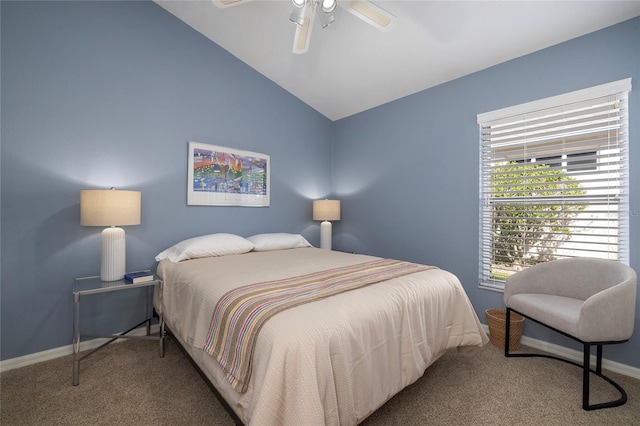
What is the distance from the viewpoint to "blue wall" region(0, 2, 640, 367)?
203 cm

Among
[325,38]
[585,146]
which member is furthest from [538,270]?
[325,38]

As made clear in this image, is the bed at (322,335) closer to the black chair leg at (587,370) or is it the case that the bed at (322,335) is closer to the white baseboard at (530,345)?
the black chair leg at (587,370)

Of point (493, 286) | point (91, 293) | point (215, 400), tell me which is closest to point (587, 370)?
point (493, 286)

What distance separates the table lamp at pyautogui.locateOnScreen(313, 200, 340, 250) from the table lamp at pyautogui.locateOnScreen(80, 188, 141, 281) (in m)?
2.13

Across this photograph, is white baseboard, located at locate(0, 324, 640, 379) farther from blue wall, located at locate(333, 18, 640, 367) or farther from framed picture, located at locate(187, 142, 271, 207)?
framed picture, located at locate(187, 142, 271, 207)

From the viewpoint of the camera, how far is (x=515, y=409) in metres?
1.60

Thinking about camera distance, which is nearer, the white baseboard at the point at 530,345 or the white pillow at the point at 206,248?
the white baseboard at the point at 530,345

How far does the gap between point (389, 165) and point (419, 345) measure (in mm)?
2375

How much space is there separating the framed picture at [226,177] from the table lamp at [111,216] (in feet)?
2.50

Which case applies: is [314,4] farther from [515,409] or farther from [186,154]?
[515,409]

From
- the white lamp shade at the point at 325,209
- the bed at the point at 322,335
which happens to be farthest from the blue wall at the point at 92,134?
the white lamp shade at the point at 325,209

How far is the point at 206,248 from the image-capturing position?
249 cm

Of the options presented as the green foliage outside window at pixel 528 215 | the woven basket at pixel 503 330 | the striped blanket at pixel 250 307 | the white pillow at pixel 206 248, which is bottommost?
the woven basket at pixel 503 330

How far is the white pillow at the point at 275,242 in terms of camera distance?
9.66 ft
